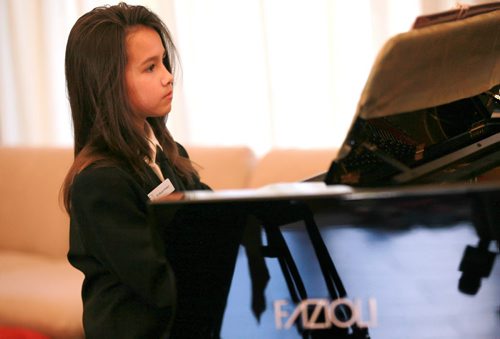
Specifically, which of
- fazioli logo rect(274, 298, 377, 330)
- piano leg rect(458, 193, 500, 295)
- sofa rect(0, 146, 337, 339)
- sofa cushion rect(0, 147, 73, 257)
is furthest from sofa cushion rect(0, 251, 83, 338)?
piano leg rect(458, 193, 500, 295)

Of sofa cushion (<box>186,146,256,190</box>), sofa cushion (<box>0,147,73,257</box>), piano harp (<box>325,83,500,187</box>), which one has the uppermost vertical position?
piano harp (<box>325,83,500,187</box>)

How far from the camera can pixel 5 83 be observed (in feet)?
13.2

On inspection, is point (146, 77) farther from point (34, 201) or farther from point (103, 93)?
point (34, 201)

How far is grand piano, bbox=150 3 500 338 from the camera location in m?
1.21

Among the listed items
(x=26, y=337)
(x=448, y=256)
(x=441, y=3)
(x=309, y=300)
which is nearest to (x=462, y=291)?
(x=448, y=256)

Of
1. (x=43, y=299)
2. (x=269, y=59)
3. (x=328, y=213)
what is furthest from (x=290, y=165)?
(x=328, y=213)

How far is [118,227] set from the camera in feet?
4.97

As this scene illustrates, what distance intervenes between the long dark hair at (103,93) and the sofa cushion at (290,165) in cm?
105

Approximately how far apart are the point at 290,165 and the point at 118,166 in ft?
4.08

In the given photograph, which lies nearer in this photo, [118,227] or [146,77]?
[118,227]

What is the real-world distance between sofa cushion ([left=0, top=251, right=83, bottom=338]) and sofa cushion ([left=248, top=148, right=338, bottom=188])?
0.76 m

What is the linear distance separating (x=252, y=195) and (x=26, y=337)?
60.1 inches

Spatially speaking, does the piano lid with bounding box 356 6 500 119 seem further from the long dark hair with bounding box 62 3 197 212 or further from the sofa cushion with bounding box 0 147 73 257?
the sofa cushion with bounding box 0 147 73 257

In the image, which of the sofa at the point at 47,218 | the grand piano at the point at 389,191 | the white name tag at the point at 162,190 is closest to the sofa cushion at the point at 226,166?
the sofa at the point at 47,218
